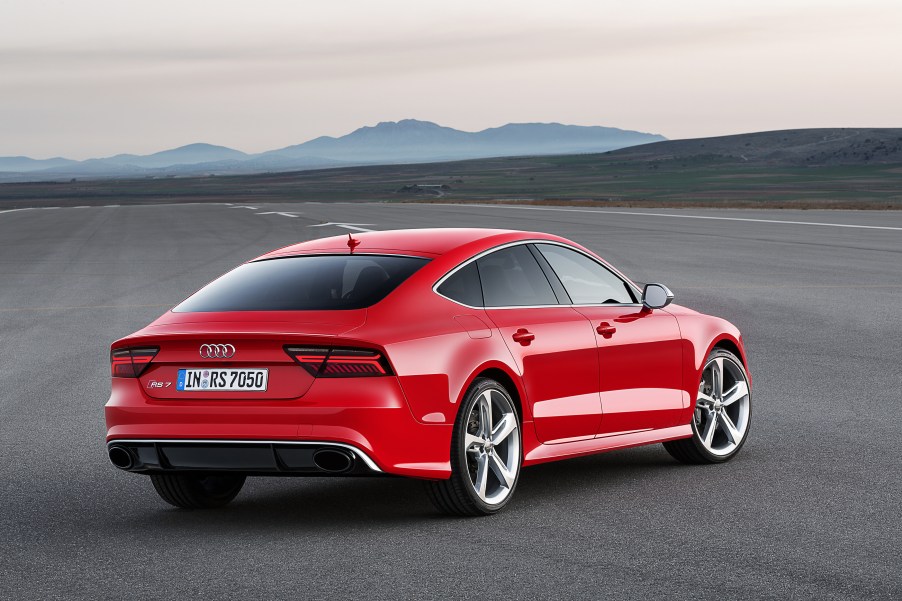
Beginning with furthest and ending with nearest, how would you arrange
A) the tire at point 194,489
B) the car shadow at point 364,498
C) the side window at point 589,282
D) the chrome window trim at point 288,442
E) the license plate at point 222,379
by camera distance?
the side window at point 589,282, the tire at point 194,489, the car shadow at point 364,498, the license plate at point 222,379, the chrome window trim at point 288,442

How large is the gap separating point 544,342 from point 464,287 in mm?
506

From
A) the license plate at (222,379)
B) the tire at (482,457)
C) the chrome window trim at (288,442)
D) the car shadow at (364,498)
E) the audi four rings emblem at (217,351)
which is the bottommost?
the car shadow at (364,498)

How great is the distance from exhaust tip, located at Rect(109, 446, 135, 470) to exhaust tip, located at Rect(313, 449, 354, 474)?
96 centimetres

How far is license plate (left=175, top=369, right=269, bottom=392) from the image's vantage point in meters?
6.29

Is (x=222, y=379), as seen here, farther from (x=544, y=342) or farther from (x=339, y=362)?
(x=544, y=342)

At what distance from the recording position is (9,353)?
45.9ft

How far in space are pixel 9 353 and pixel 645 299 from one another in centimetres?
821

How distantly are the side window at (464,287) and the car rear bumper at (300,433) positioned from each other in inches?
29.4

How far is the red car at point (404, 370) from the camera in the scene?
6242mm

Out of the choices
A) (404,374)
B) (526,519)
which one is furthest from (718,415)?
(404,374)

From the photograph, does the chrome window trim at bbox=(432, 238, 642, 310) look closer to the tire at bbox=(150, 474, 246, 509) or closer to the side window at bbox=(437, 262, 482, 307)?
the side window at bbox=(437, 262, 482, 307)

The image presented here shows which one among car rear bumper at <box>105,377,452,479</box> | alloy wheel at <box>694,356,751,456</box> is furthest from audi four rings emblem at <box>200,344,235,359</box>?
alloy wheel at <box>694,356,751,456</box>

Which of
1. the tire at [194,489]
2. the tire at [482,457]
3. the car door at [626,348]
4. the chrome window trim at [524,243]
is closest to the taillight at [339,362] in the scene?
the tire at [482,457]

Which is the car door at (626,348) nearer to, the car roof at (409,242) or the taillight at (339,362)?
the car roof at (409,242)
